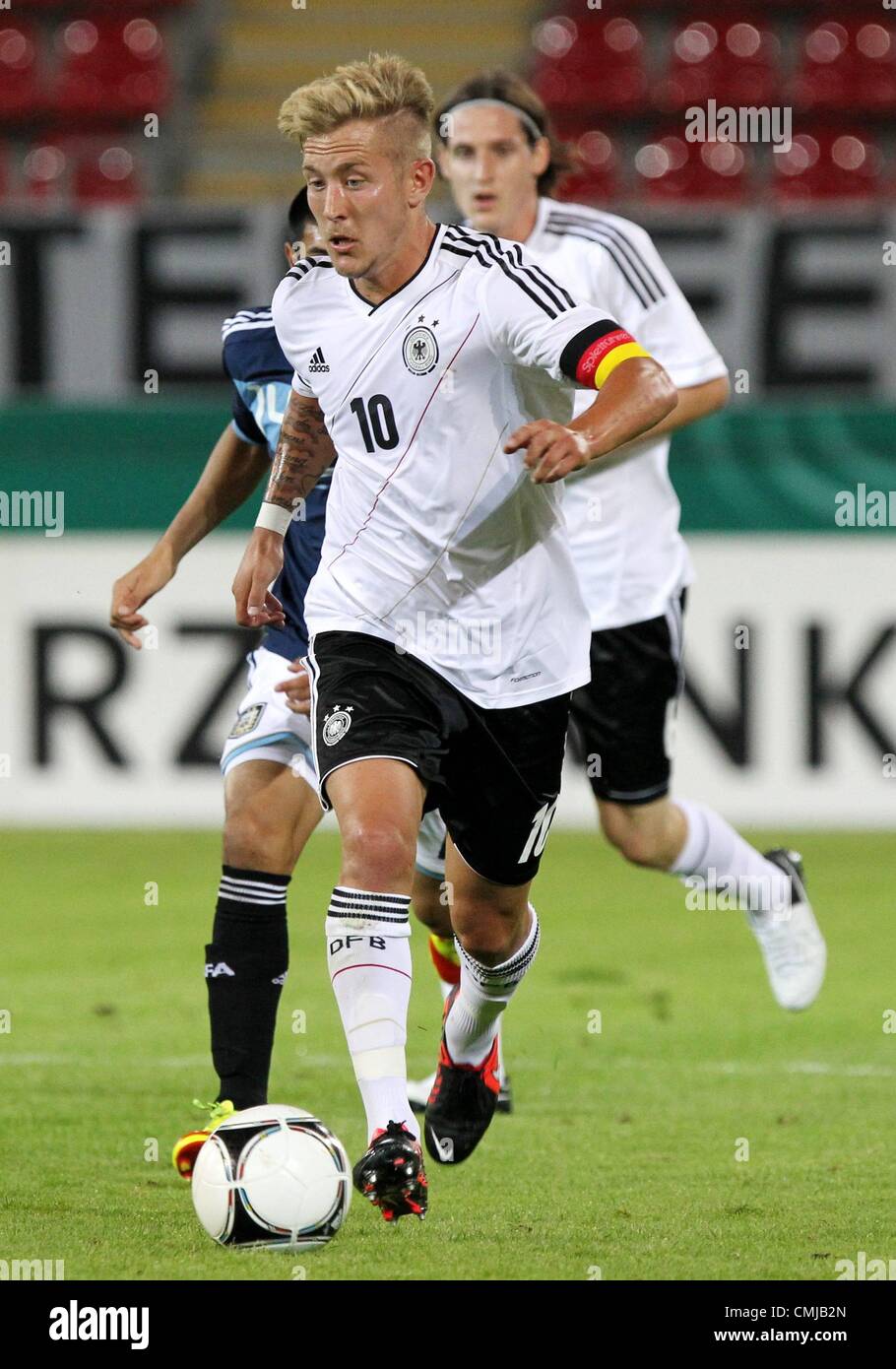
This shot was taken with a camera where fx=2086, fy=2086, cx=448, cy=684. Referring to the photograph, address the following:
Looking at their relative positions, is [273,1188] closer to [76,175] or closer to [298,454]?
[298,454]

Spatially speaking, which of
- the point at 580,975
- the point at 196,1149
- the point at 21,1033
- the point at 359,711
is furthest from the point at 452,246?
the point at 580,975

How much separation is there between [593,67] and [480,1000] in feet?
37.6

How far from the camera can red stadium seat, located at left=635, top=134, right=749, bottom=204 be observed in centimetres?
1402

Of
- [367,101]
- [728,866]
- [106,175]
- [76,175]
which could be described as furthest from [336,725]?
[76,175]

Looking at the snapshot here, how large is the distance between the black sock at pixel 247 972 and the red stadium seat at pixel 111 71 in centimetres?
1163

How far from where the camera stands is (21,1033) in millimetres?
6219

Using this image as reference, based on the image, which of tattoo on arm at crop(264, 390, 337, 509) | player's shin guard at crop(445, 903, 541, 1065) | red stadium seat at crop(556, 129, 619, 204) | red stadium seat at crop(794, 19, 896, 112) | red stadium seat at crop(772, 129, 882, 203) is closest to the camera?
tattoo on arm at crop(264, 390, 337, 509)

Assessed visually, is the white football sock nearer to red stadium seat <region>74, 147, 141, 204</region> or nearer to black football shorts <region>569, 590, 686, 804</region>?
black football shorts <region>569, 590, 686, 804</region>

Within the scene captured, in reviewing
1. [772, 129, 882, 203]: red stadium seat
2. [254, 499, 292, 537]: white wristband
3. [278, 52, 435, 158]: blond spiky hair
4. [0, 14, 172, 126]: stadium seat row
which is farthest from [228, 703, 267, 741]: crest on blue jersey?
[0, 14, 172, 126]: stadium seat row

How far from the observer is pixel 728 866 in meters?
6.15

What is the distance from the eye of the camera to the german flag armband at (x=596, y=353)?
147 inches

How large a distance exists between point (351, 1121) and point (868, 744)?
514cm

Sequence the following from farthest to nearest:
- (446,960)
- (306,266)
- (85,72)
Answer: (85,72) → (446,960) → (306,266)

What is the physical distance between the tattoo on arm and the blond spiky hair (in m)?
0.60
